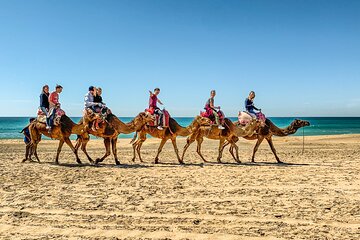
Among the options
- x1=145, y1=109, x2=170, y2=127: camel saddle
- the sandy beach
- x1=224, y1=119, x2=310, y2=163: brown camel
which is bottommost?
the sandy beach

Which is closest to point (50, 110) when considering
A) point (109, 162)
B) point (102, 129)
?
point (102, 129)

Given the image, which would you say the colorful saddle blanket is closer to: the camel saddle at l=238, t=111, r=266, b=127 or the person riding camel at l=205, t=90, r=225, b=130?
the camel saddle at l=238, t=111, r=266, b=127

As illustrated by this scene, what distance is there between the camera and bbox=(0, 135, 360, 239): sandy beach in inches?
234

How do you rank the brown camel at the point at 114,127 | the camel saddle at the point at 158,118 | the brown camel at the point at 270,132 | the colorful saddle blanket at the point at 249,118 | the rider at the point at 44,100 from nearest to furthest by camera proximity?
the brown camel at the point at 114,127 < the rider at the point at 44,100 < the camel saddle at the point at 158,118 < the colorful saddle blanket at the point at 249,118 < the brown camel at the point at 270,132

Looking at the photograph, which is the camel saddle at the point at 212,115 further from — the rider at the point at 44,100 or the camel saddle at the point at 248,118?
the rider at the point at 44,100

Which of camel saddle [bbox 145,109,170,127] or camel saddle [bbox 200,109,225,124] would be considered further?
camel saddle [bbox 200,109,225,124]

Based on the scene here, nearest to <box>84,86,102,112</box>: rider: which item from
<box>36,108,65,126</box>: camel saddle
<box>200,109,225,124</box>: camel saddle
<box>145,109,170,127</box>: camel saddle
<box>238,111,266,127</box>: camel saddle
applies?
<box>36,108,65,126</box>: camel saddle

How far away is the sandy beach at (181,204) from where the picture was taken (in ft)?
19.5

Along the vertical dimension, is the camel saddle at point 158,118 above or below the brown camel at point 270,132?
above

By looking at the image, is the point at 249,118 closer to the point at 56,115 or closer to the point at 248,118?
the point at 248,118

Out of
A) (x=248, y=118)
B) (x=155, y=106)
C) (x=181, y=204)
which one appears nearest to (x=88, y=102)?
(x=155, y=106)

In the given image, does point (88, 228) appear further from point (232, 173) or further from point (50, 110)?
point (50, 110)

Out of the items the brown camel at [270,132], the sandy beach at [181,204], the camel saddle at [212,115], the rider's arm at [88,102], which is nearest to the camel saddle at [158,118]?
the camel saddle at [212,115]

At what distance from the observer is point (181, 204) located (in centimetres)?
761
